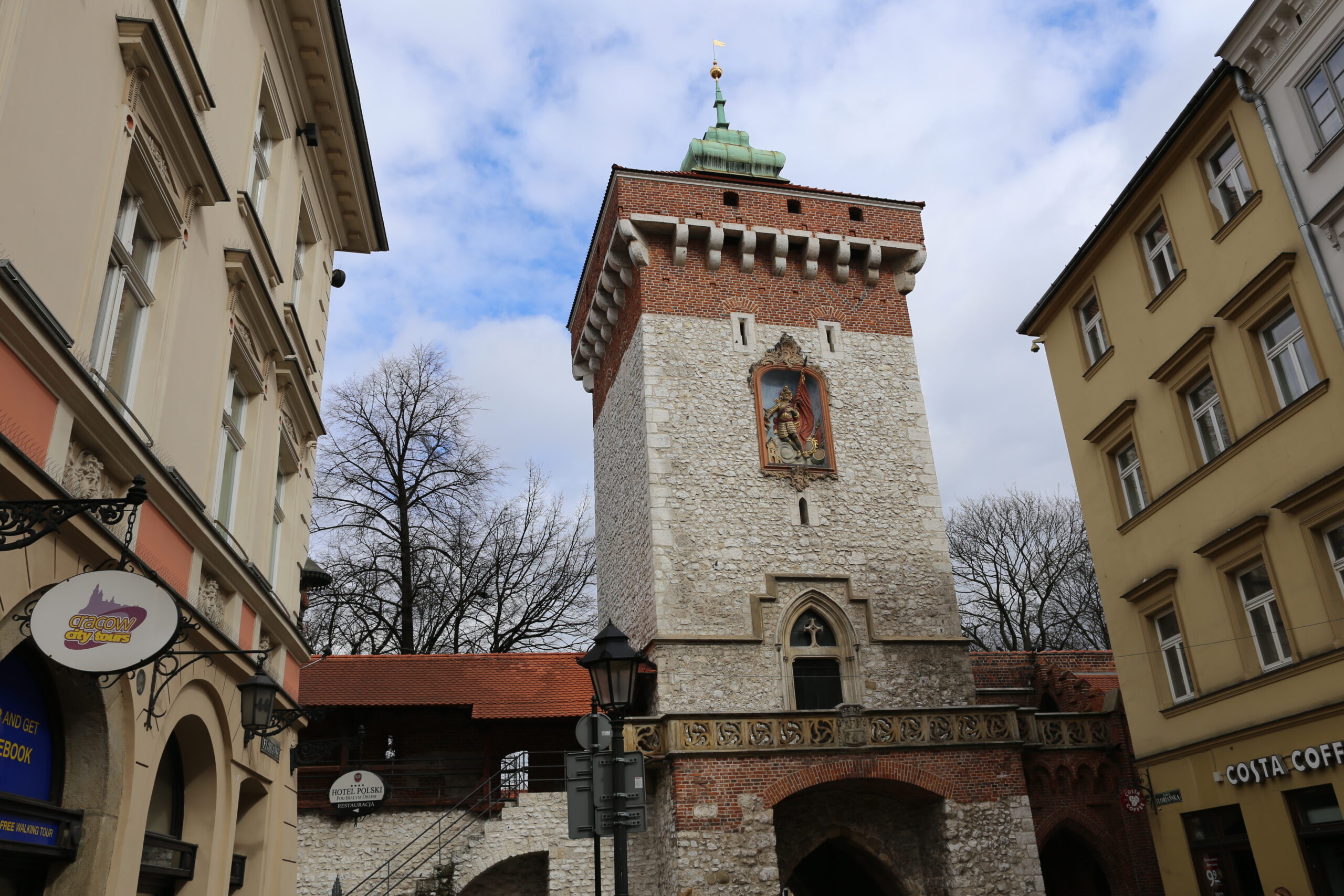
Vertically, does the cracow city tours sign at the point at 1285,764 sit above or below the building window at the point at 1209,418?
below

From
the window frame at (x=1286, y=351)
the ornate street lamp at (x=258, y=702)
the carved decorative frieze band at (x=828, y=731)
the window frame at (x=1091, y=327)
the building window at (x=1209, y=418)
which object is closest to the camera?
the ornate street lamp at (x=258, y=702)

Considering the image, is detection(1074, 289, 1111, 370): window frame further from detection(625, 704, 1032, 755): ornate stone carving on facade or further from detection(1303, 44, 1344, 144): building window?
detection(625, 704, 1032, 755): ornate stone carving on facade

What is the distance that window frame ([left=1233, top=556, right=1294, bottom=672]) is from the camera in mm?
12734

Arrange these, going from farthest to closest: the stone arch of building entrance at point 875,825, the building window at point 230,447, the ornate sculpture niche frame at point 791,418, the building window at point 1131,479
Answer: the ornate sculpture niche frame at point 791,418, the stone arch of building entrance at point 875,825, the building window at point 1131,479, the building window at point 230,447

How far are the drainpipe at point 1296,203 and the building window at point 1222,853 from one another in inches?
261

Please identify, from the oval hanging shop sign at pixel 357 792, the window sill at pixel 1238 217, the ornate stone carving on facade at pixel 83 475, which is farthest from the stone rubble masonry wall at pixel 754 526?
the ornate stone carving on facade at pixel 83 475

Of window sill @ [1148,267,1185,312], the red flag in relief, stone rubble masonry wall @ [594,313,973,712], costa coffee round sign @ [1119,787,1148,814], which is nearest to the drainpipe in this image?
window sill @ [1148,267,1185,312]

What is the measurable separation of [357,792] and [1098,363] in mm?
14057

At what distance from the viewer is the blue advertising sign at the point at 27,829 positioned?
559 centimetres

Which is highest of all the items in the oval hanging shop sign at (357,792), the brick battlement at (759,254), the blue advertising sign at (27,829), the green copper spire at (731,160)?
the green copper spire at (731,160)

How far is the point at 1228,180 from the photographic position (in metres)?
13.8

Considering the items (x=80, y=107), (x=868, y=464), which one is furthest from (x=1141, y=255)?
(x=80, y=107)

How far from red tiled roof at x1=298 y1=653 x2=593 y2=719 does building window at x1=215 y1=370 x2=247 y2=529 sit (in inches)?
368

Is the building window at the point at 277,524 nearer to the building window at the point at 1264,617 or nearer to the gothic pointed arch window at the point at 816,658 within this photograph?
the gothic pointed arch window at the point at 816,658
